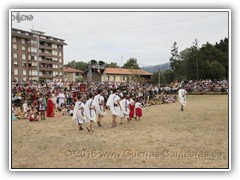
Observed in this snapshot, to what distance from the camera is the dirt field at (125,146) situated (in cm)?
704

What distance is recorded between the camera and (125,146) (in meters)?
8.65

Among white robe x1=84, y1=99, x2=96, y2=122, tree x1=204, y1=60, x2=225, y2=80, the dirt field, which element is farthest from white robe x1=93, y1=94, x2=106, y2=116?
tree x1=204, y1=60, x2=225, y2=80

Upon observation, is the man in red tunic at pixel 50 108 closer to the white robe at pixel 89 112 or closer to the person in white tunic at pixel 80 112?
the person in white tunic at pixel 80 112

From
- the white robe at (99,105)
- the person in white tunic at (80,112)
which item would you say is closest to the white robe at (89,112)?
the person in white tunic at (80,112)

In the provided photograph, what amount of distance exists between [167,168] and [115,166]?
132 centimetres

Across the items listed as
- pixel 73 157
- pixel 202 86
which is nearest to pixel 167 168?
pixel 73 157

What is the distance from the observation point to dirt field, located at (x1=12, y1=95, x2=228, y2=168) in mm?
7036

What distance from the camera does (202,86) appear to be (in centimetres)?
3375

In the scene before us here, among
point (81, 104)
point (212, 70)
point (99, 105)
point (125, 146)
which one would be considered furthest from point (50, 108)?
point (212, 70)

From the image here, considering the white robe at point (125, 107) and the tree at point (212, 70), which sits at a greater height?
the tree at point (212, 70)

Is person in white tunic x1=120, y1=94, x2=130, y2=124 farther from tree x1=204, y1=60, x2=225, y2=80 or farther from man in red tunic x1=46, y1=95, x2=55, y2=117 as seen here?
tree x1=204, y1=60, x2=225, y2=80
